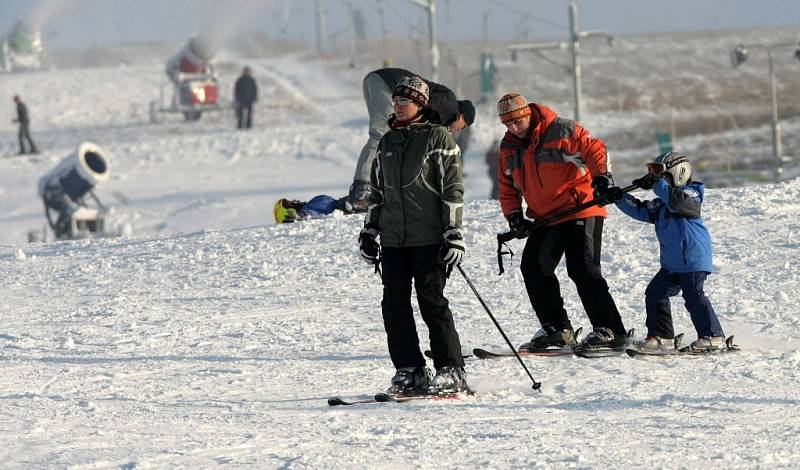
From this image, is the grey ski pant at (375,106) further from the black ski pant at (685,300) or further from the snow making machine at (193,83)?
the snow making machine at (193,83)

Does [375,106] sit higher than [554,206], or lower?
higher

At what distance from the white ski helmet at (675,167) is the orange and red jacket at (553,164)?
30 centimetres

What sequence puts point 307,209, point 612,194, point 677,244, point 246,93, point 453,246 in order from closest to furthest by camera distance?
point 453,246 → point 612,194 → point 677,244 → point 307,209 → point 246,93

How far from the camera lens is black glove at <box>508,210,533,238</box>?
25.6ft

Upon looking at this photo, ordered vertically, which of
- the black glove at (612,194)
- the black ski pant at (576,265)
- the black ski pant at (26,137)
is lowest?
the black ski pant at (576,265)

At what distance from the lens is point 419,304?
21.8 feet

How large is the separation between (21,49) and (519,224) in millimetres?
65274

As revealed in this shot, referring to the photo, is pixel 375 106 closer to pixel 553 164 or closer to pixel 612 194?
pixel 553 164

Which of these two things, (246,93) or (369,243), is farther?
(246,93)

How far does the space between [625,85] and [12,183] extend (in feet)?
121

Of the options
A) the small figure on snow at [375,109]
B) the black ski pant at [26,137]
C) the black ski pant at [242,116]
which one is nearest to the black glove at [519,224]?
the small figure on snow at [375,109]

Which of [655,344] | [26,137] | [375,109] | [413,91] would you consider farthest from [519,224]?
[26,137]

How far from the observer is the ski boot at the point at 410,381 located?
6.66 metres

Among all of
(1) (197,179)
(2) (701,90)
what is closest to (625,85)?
(2) (701,90)
